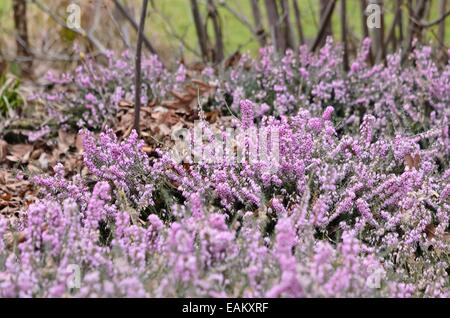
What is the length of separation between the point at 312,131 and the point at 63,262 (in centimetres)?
137

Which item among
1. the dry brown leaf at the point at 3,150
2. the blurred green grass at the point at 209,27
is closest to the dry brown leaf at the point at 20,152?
the dry brown leaf at the point at 3,150

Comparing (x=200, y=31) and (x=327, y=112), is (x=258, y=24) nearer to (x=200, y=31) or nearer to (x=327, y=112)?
(x=200, y=31)

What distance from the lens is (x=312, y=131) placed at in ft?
10.4

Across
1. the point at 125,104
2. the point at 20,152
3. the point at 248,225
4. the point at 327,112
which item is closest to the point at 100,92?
the point at 125,104

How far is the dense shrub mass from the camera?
2.15 m

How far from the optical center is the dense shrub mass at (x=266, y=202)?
2.15 meters

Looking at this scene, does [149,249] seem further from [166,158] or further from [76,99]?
[76,99]

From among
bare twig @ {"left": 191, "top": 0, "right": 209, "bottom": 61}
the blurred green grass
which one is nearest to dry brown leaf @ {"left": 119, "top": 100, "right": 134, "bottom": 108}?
bare twig @ {"left": 191, "top": 0, "right": 209, "bottom": 61}

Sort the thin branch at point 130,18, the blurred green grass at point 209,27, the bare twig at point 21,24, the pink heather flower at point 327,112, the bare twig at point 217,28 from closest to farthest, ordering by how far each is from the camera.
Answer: the pink heather flower at point 327,112, the thin branch at point 130,18, the bare twig at point 217,28, the bare twig at point 21,24, the blurred green grass at point 209,27

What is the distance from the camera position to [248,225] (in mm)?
2607

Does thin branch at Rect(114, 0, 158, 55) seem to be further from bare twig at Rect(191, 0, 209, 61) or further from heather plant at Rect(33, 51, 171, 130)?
bare twig at Rect(191, 0, 209, 61)

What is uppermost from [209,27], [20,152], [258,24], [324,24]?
[209,27]

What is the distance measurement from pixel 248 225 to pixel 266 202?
1.10 ft

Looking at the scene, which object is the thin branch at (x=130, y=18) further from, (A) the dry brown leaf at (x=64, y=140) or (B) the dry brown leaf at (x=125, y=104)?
(A) the dry brown leaf at (x=64, y=140)
